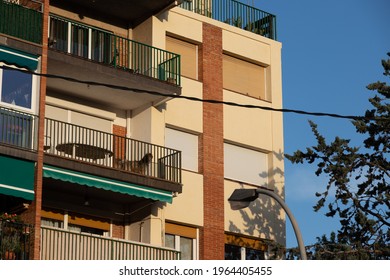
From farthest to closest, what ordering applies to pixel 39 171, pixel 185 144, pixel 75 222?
pixel 185 144, pixel 75 222, pixel 39 171

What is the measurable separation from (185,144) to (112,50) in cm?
333

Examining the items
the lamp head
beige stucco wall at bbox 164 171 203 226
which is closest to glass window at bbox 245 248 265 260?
beige stucco wall at bbox 164 171 203 226

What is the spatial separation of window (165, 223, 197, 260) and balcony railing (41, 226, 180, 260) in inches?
53.9

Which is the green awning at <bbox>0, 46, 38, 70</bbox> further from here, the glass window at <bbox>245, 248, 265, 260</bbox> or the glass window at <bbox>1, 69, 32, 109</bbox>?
the glass window at <bbox>245, 248, 265, 260</bbox>

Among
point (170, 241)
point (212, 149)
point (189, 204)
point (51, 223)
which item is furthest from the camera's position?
point (212, 149)

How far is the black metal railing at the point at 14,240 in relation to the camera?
94.4ft

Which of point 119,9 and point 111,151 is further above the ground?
point 119,9

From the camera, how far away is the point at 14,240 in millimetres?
28984

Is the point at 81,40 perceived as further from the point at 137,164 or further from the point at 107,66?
the point at 137,164

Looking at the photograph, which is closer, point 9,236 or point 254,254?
point 9,236

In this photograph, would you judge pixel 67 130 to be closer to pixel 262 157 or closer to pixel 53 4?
pixel 53 4

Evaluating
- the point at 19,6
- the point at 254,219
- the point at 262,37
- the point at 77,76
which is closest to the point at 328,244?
the point at 254,219

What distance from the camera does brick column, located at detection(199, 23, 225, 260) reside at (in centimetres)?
3444

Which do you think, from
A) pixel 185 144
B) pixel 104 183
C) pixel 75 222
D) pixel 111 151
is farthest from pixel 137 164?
pixel 185 144
